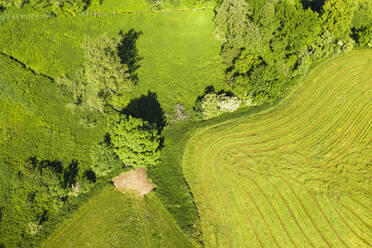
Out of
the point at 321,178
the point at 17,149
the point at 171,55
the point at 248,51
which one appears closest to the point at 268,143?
the point at 321,178

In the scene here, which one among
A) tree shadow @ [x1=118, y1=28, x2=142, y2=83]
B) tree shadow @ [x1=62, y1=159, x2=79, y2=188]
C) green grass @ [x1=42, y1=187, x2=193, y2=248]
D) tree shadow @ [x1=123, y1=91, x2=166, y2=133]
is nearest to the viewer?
green grass @ [x1=42, y1=187, x2=193, y2=248]

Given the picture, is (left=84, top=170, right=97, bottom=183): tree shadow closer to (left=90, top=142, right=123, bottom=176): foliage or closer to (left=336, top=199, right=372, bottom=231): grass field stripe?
(left=90, top=142, right=123, bottom=176): foliage

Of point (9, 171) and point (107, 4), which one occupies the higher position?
point (107, 4)

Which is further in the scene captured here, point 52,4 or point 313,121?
point 52,4

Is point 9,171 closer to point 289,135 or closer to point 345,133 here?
point 289,135

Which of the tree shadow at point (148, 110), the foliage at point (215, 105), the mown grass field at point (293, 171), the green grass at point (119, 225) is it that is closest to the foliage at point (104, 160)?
the green grass at point (119, 225)

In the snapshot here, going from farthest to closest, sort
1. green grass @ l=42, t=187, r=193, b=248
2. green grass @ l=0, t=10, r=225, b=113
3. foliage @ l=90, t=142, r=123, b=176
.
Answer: green grass @ l=0, t=10, r=225, b=113 < foliage @ l=90, t=142, r=123, b=176 < green grass @ l=42, t=187, r=193, b=248

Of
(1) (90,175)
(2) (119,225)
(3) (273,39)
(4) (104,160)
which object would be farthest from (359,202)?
(1) (90,175)

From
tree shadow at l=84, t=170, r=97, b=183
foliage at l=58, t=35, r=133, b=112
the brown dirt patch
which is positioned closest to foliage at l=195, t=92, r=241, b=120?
foliage at l=58, t=35, r=133, b=112
